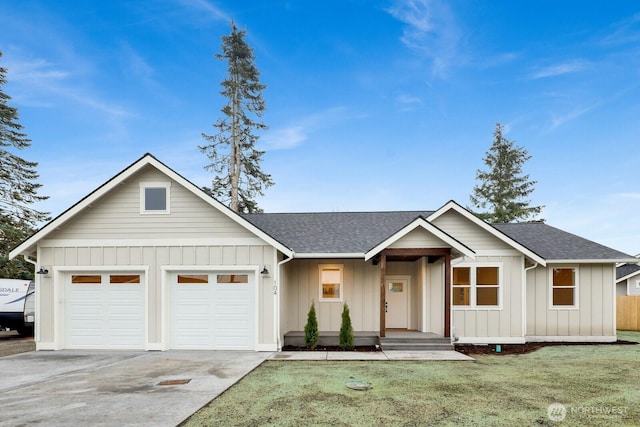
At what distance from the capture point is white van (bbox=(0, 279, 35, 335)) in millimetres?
16094

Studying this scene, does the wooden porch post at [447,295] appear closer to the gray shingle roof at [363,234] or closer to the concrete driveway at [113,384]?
the gray shingle roof at [363,234]

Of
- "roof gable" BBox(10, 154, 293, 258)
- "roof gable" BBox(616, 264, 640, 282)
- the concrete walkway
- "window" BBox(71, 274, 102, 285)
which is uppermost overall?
"roof gable" BBox(10, 154, 293, 258)

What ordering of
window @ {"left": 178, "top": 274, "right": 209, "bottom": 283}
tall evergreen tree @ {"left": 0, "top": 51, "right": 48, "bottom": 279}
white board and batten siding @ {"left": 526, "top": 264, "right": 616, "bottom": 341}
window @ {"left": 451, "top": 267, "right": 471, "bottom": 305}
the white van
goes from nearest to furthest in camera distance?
window @ {"left": 178, "top": 274, "right": 209, "bottom": 283}, window @ {"left": 451, "top": 267, "right": 471, "bottom": 305}, white board and batten siding @ {"left": 526, "top": 264, "right": 616, "bottom": 341}, the white van, tall evergreen tree @ {"left": 0, "top": 51, "right": 48, "bottom": 279}

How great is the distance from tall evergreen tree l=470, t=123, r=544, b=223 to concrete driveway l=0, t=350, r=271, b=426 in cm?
2745

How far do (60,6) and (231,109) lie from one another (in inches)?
424

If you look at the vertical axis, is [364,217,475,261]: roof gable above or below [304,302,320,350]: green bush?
above

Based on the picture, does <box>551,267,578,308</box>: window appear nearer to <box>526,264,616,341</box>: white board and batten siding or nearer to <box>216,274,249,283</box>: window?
<box>526,264,616,341</box>: white board and batten siding

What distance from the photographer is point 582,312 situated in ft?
43.7

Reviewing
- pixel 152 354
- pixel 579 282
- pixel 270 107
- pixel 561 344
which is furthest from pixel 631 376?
pixel 270 107

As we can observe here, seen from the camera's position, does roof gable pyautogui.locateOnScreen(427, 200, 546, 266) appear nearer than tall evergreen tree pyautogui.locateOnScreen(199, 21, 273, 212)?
Yes

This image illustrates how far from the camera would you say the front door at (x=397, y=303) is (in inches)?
548
